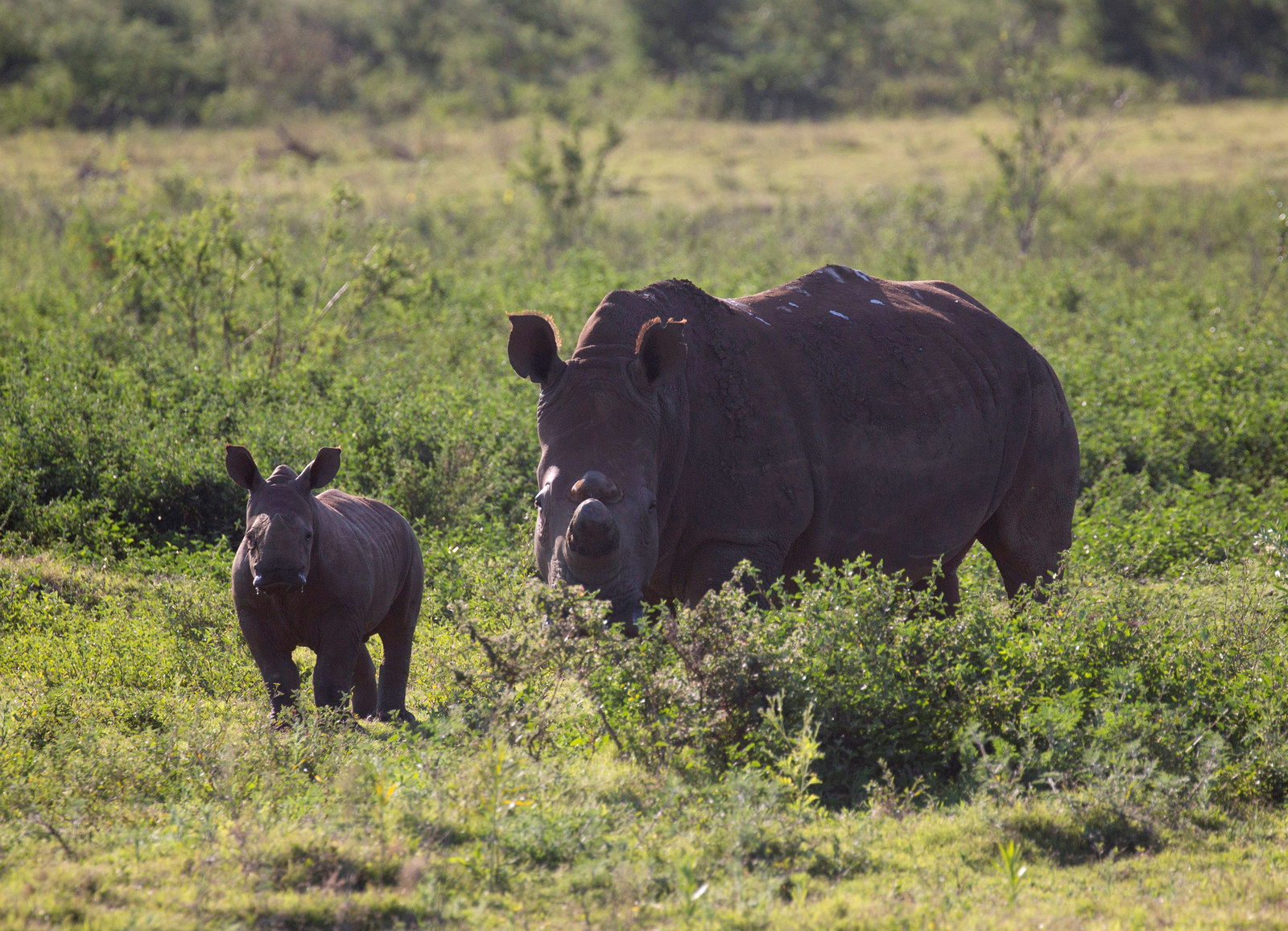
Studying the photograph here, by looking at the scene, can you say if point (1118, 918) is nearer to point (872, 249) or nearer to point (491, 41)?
point (872, 249)

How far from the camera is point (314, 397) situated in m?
11.4

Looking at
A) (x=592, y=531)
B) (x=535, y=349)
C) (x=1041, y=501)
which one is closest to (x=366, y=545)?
(x=535, y=349)

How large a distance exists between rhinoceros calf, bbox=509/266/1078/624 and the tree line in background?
96.7ft

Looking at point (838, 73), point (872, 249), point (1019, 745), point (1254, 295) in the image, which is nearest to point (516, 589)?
point (1019, 745)

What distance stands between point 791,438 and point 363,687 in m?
2.64

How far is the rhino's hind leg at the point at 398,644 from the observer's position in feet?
22.4

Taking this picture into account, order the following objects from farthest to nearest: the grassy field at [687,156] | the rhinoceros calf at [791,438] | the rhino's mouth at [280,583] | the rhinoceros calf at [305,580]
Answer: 1. the grassy field at [687,156]
2. the rhinoceros calf at [305,580]
3. the rhino's mouth at [280,583]
4. the rhinoceros calf at [791,438]

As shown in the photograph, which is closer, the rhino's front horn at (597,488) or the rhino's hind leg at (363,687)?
the rhino's front horn at (597,488)

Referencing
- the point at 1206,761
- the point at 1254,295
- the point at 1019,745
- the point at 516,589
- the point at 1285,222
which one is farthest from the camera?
the point at 1254,295

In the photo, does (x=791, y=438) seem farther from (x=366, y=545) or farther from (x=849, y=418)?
(x=366, y=545)

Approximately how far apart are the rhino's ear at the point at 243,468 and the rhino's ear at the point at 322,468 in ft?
0.71

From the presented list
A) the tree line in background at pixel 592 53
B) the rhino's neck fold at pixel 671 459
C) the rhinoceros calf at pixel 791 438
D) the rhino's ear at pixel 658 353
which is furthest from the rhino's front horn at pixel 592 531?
the tree line in background at pixel 592 53

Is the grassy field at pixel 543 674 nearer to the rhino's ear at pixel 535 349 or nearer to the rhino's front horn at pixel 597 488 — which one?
the rhino's front horn at pixel 597 488

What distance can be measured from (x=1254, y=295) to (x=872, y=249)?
588 centimetres
